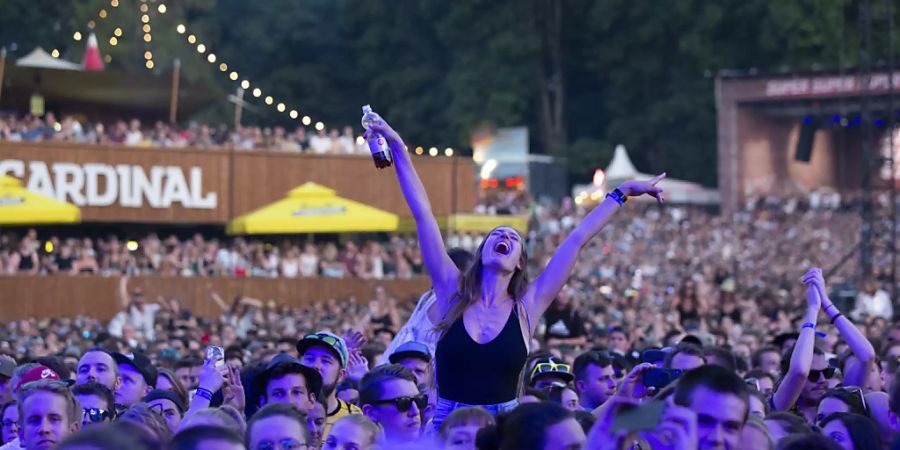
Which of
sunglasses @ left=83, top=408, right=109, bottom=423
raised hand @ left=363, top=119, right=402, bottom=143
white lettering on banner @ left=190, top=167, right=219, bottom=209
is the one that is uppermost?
white lettering on banner @ left=190, top=167, right=219, bottom=209

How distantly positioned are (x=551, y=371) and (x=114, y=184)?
68.4 ft

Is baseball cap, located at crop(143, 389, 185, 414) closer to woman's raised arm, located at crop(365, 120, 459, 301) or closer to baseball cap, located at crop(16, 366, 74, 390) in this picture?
baseball cap, located at crop(16, 366, 74, 390)

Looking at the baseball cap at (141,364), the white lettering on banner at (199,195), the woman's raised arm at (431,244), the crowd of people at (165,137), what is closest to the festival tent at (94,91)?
the crowd of people at (165,137)

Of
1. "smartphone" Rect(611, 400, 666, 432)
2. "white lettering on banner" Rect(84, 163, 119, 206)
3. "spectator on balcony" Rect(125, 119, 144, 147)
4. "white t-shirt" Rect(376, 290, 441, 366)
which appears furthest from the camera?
"spectator on balcony" Rect(125, 119, 144, 147)

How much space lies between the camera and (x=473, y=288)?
6.96m

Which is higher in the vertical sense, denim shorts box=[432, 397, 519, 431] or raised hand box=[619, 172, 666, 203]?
raised hand box=[619, 172, 666, 203]

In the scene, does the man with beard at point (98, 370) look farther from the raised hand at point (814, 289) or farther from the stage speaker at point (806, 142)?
the stage speaker at point (806, 142)

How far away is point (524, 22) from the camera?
56312mm

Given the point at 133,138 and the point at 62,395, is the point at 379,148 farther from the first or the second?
the point at 133,138

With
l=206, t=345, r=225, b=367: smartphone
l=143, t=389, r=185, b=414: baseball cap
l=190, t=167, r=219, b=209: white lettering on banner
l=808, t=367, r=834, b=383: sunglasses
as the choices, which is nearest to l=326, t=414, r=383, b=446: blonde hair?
l=206, t=345, r=225, b=367: smartphone

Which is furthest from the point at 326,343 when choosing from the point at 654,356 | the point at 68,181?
the point at 68,181

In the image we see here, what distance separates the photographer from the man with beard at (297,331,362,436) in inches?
346

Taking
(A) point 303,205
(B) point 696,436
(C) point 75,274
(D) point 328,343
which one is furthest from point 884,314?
(B) point 696,436

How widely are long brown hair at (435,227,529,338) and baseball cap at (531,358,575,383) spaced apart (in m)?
2.45
